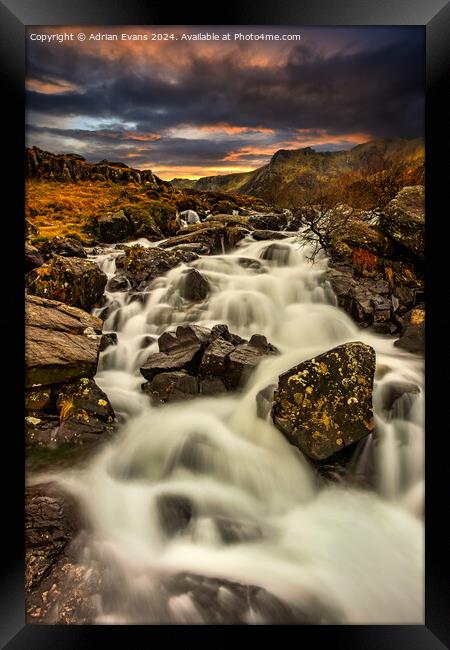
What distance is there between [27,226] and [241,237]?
2433mm

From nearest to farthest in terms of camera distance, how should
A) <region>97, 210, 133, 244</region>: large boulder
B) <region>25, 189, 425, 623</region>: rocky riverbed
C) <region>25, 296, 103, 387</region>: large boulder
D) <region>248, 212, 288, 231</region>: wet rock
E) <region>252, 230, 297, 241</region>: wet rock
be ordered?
A: <region>25, 189, 425, 623</region>: rocky riverbed < <region>25, 296, 103, 387</region>: large boulder < <region>248, 212, 288, 231</region>: wet rock < <region>252, 230, 297, 241</region>: wet rock < <region>97, 210, 133, 244</region>: large boulder

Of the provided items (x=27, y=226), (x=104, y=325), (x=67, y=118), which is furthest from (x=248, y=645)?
(x=67, y=118)

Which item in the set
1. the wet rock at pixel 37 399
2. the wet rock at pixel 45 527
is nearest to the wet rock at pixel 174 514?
the wet rock at pixel 45 527

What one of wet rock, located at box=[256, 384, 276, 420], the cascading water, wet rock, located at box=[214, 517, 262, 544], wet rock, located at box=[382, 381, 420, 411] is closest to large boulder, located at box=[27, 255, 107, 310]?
the cascading water

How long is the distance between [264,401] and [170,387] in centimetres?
93

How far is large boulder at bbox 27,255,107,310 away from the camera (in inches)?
134

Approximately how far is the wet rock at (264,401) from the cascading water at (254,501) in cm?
7

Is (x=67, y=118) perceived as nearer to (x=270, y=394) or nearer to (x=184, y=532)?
(x=270, y=394)

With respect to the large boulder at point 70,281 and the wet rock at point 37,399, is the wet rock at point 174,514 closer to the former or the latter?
the wet rock at point 37,399

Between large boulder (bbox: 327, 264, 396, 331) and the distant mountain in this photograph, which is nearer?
A: the distant mountain

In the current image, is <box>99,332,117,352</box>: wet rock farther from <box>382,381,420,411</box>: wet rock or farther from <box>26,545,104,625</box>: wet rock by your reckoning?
<box>382,381,420,411</box>: wet rock

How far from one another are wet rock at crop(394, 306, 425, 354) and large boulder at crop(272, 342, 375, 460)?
1.16 feet

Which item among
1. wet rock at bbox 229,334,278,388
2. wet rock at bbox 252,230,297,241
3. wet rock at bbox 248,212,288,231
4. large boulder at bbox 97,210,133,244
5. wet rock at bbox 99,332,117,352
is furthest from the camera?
large boulder at bbox 97,210,133,244

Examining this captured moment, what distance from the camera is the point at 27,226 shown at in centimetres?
265
